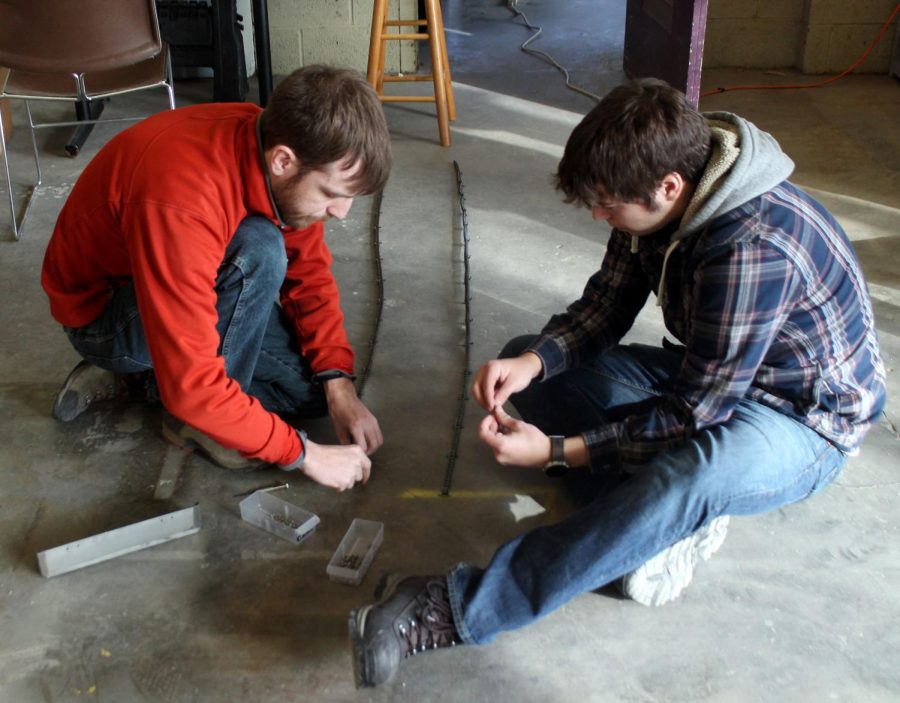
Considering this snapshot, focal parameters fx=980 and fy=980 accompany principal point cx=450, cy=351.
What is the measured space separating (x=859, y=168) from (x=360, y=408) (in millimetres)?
2549

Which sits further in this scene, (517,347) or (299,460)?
(517,347)

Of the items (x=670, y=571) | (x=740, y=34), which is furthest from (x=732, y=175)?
(x=740, y=34)

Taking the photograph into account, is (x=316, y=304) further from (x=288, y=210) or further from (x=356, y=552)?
(x=356, y=552)

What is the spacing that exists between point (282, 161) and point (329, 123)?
0.40 feet

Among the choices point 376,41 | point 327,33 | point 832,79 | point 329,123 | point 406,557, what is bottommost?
point 406,557

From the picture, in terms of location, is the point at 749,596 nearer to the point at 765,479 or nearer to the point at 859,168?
the point at 765,479

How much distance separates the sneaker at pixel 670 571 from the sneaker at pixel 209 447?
821mm

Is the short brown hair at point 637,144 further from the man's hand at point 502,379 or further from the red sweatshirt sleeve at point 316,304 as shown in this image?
the red sweatshirt sleeve at point 316,304

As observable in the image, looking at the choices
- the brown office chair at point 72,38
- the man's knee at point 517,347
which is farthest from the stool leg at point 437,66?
the man's knee at point 517,347

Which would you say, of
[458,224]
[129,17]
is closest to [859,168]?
[458,224]

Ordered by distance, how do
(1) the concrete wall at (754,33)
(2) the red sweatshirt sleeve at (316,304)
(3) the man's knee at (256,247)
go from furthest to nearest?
(1) the concrete wall at (754,33) → (2) the red sweatshirt sleeve at (316,304) → (3) the man's knee at (256,247)

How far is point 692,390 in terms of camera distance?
1.63 meters

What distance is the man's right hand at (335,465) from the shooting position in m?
1.83

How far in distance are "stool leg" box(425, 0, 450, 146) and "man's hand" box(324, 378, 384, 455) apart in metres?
2.00
